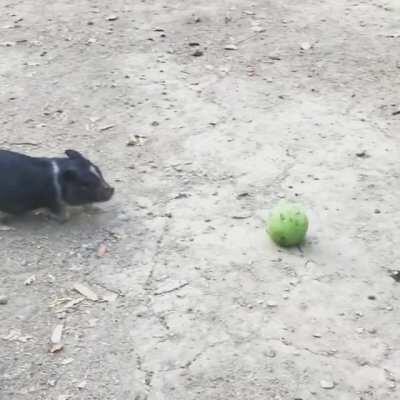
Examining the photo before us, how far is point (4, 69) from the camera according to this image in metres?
6.57

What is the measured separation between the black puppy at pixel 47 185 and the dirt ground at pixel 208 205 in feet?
0.37

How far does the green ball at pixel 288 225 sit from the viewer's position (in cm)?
428

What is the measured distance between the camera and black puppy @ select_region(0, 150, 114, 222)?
462cm

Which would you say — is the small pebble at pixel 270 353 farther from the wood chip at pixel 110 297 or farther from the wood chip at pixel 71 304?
the wood chip at pixel 71 304

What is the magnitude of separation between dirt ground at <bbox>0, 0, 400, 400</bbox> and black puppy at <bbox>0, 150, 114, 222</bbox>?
0.37ft

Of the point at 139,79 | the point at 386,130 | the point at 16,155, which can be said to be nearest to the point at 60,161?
the point at 16,155

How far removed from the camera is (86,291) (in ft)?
13.5

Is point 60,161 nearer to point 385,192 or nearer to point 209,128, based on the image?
point 209,128

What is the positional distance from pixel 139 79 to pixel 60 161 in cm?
176

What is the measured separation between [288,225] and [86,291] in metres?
1.04

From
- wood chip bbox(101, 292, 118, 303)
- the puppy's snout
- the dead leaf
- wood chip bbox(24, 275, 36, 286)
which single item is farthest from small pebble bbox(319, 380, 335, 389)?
the dead leaf

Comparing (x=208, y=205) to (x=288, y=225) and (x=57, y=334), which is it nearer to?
(x=288, y=225)

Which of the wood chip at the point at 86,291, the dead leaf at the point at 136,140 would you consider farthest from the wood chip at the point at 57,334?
the dead leaf at the point at 136,140

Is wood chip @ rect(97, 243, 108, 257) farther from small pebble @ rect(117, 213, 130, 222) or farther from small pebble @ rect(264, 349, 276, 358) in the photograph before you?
small pebble @ rect(264, 349, 276, 358)
